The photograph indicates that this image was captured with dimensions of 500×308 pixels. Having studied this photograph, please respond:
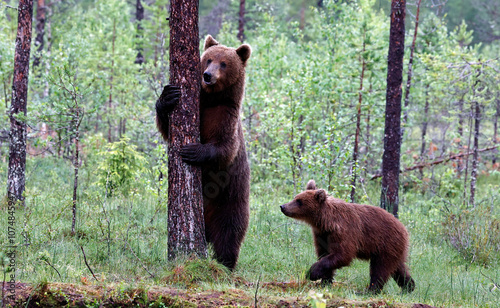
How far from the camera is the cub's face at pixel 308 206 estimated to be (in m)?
6.00

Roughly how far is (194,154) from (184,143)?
18 centimetres

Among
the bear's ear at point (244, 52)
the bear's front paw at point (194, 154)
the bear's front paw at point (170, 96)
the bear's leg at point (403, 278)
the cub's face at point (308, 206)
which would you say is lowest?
the bear's leg at point (403, 278)

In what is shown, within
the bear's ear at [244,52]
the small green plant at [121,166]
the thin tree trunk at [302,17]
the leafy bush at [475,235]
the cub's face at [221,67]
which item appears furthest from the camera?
the thin tree trunk at [302,17]

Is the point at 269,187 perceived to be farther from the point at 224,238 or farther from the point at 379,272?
the point at 379,272

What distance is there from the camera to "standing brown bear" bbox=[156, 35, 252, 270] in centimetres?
537

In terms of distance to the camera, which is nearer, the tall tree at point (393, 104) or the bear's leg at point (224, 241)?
the bear's leg at point (224, 241)

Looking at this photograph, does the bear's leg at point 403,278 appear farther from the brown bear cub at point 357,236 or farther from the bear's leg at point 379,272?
the bear's leg at point 379,272

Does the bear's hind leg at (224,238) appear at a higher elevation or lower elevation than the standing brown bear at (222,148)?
lower

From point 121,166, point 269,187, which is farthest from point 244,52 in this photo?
point 269,187

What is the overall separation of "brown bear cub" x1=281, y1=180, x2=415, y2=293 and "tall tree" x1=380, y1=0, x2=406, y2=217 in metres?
3.26

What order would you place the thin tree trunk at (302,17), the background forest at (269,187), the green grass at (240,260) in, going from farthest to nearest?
1. the thin tree trunk at (302,17)
2. the background forest at (269,187)
3. the green grass at (240,260)

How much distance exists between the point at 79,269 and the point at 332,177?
5.81 m

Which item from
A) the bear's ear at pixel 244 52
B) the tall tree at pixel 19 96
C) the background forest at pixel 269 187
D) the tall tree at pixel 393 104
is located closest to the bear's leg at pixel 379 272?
the background forest at pixel 269 187

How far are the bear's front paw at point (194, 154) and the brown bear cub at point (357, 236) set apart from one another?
1596 millimetres
